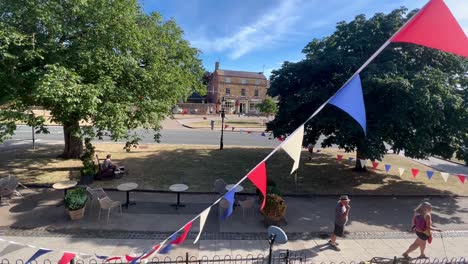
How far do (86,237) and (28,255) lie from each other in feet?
4.34

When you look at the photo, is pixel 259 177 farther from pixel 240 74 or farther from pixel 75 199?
pixel 240 74

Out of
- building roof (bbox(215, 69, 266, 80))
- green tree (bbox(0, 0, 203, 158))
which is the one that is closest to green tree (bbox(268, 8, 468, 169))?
green tree (bbox(0, 0, 203, 158))

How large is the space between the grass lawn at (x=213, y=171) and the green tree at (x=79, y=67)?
101 inches

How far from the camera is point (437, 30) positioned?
4.98 metres

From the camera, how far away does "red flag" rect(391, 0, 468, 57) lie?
16.1 feet

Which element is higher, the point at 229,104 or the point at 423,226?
the point at 229,104

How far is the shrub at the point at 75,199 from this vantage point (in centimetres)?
855

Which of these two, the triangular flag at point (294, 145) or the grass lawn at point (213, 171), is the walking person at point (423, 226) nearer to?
the triangular flag at point (294, 145)

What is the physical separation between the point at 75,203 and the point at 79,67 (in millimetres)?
5309

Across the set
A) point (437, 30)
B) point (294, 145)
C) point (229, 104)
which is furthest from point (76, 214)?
point (229, 104)

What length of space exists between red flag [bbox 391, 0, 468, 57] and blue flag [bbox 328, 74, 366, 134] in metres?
1.07

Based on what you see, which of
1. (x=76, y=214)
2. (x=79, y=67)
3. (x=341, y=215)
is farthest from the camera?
Answer: (x=79, y=67)

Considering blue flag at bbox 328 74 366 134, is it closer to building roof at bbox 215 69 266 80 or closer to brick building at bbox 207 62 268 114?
brick building at bbox 207 62 268 114

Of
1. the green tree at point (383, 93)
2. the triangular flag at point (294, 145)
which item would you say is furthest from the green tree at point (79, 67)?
the triangular flag at point (294, 145)
